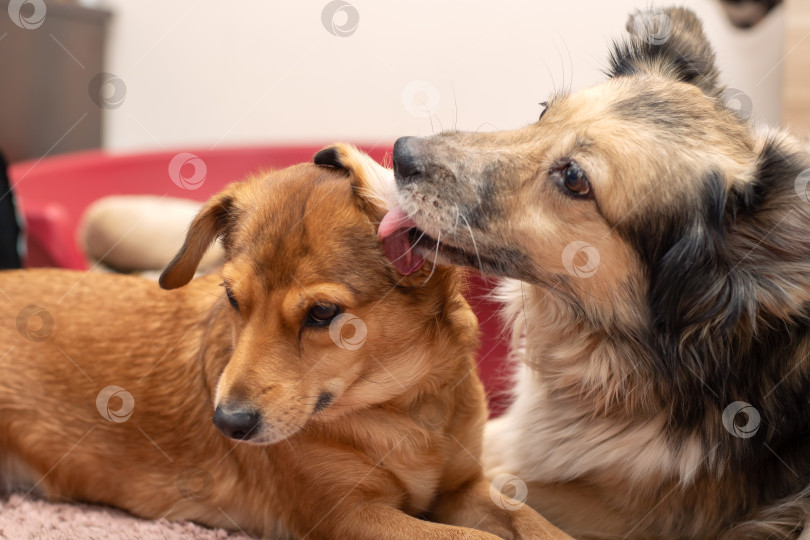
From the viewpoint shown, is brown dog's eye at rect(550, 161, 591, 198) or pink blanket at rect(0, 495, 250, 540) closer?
brown dog's eye at rect(550, 161, 591, 198)

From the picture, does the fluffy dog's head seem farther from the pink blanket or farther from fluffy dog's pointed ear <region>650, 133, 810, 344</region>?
the pink blanket

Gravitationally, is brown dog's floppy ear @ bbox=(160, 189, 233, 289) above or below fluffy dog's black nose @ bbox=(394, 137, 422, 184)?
below

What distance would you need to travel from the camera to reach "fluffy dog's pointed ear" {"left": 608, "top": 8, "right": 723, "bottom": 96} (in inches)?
66.0

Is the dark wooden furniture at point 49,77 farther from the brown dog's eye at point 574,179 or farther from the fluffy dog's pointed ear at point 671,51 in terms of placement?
the brown dog's eye at point 574,179

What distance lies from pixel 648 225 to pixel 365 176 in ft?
1.72

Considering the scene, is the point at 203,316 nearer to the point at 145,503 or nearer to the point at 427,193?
the point at 145,503

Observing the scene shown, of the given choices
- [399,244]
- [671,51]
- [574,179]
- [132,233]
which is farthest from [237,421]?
[132,233]

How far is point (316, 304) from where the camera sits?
134 centimetres

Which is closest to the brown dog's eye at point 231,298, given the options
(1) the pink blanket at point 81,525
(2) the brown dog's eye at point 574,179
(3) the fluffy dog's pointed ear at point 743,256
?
(1) the pink blanket at point 81,525

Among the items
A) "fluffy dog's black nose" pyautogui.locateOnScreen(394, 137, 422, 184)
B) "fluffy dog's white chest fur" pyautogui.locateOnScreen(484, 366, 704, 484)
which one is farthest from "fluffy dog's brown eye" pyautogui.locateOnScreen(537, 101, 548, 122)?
"fluffy dog's white chest fur" pyautogui.locateOnScreen(484, 366, 704, 484)

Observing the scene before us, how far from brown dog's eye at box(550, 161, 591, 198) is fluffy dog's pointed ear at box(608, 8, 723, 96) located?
42 cm

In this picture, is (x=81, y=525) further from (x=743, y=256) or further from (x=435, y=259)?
(x=743, y=256)

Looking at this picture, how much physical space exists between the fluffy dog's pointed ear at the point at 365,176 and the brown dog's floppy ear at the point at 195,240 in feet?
0.69

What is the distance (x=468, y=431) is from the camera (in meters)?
1.69
